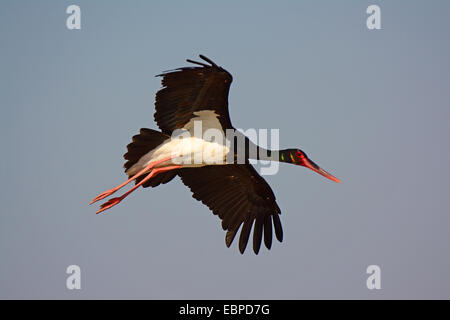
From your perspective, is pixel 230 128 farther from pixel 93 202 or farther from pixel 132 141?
pixel 93 202

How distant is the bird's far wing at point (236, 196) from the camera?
43.1 ft

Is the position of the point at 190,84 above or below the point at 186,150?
above

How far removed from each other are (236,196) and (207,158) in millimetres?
1262

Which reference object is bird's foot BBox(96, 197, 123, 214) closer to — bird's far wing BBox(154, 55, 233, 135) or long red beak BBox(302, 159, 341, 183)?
bird's far wing BBox(154, 55, 233, 135)

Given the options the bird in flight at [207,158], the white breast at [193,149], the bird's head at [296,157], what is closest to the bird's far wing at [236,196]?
the bird in flight at [207,158]

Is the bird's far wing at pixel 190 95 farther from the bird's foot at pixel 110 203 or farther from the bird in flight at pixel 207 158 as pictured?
the bird's foot at pixel 110 203

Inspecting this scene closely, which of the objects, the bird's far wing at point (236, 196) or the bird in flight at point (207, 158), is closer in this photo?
the bird in flight at point (207, 158)

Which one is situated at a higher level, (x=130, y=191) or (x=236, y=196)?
(x=130, y=191)

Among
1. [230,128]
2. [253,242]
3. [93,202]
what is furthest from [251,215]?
[93,202]

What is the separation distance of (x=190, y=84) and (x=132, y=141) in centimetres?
133

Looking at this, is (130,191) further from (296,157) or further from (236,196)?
(296,157)

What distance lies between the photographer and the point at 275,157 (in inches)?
509

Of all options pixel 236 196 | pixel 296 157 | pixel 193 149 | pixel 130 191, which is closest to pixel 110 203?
pixel 130 191

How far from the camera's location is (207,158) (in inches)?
490
